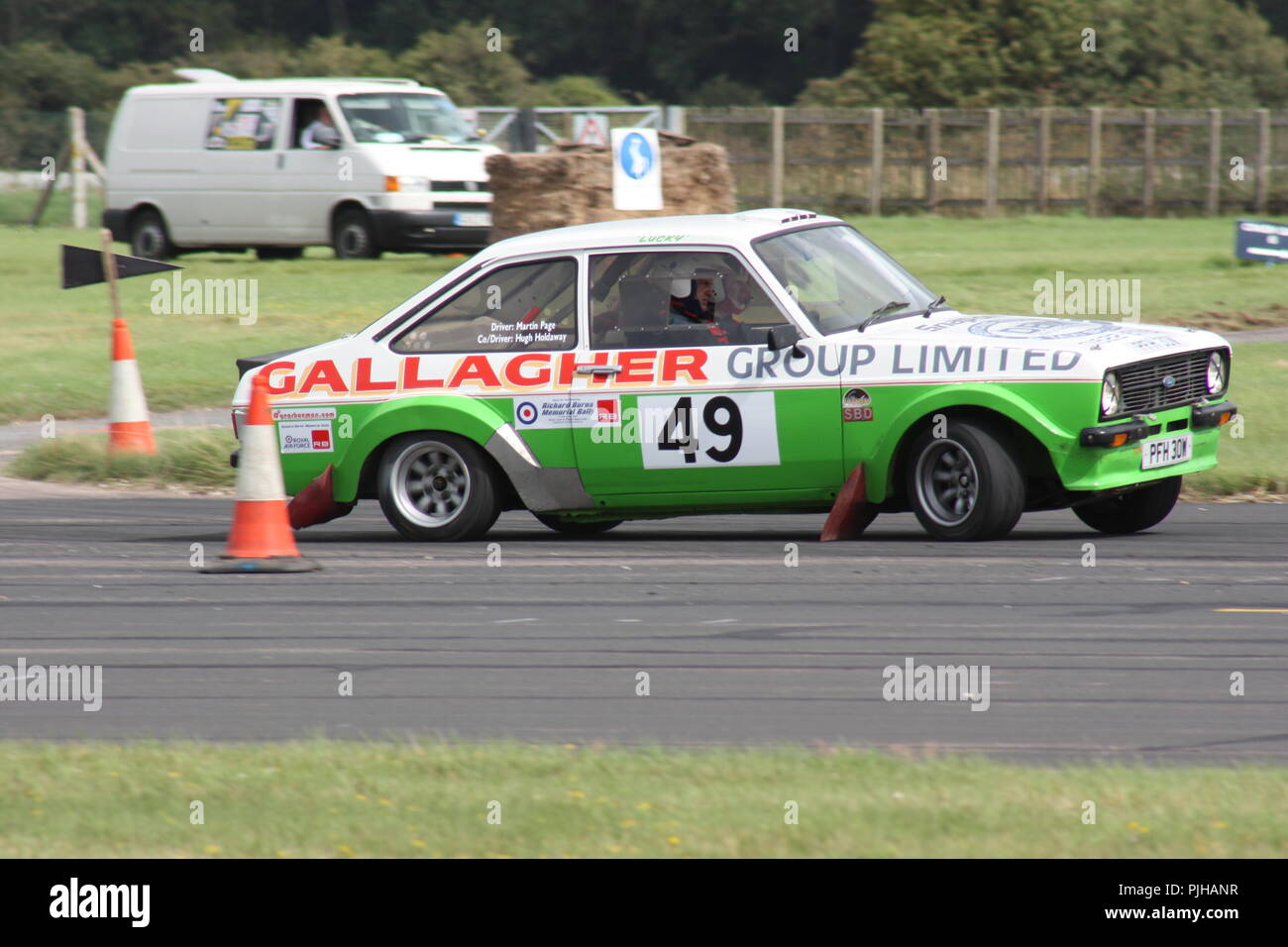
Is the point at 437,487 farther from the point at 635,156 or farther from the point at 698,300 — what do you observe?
the point at 635,156

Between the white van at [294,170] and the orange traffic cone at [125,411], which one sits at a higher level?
the white van at [294,170]

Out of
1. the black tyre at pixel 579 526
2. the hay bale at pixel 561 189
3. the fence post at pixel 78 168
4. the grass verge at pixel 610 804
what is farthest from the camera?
the fence post at pixel 78 168

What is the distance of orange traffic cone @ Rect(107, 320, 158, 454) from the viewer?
45.7ft

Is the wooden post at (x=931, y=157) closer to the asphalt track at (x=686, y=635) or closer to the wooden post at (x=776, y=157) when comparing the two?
the wooden post at (x=776, y=157)

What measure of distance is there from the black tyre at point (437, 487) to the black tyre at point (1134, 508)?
9.76 feet

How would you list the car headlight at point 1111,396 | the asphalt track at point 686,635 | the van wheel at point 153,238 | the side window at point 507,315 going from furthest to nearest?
the van wheel at point 153,238, the side window at point 507,315, the car headlight at point 1111,396, the asphalt track at point 686,635

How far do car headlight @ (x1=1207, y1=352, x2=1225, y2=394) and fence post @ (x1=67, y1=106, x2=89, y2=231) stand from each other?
27.2m

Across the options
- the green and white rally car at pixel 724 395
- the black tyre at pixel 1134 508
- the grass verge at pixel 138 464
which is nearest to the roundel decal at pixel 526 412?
the green and white rally car at pixel 724 395

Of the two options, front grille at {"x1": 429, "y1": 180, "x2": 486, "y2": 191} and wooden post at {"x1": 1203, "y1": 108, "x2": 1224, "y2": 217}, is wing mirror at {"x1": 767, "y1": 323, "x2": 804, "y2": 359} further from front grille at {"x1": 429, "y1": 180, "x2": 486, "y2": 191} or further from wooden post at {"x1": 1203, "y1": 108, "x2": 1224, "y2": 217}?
wooden post at {"x1": 1203, "y1": 108, "x2": 1224, "y2": 217}

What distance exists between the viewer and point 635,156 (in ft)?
81.9

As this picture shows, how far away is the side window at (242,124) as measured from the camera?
85.7ft

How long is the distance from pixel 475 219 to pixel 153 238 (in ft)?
14.9

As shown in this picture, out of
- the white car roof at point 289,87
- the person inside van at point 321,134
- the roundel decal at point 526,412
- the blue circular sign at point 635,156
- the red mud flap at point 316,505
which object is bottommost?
the red mud flap at point 316,505

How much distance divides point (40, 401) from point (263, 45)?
48.3 meters
